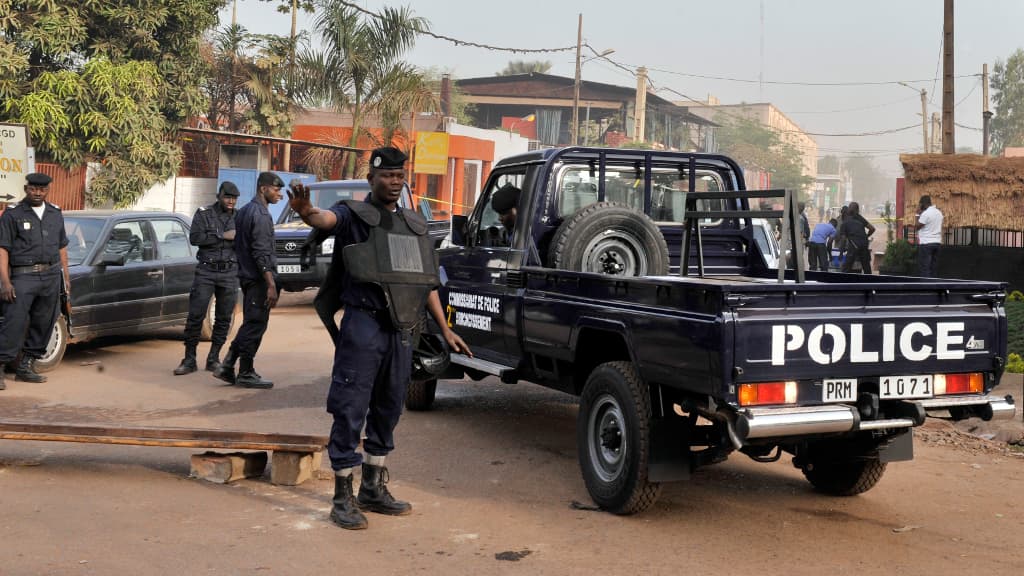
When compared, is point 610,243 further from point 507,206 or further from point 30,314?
point 30,314

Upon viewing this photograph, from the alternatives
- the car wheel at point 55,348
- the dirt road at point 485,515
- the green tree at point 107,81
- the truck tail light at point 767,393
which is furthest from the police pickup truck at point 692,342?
the green tree at point 107,81

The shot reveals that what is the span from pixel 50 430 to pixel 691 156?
179 inches

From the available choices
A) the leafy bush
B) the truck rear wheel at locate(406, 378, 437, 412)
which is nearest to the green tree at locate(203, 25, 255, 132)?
the leafy bush

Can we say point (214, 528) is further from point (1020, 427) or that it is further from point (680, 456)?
point (1020, 427)

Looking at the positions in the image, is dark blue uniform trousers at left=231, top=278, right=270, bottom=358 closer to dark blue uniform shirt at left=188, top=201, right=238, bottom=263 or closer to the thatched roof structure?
dark blue uniform shirt at left=188, top=201, right=238, bottom=263

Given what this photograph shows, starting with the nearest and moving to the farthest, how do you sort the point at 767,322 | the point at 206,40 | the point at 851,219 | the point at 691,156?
the point at 767,322 → the point at 691,156 → the point at 851,219 → the point at 206,40

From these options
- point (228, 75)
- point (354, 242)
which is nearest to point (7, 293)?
point (354, 242)

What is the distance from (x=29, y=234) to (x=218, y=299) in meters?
1.77

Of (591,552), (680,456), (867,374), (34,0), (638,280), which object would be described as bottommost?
(591,552)

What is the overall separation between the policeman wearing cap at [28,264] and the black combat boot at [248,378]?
1.73m

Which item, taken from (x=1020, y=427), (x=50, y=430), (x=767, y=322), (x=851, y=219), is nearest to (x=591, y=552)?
(x=767, y=322)

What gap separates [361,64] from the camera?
86.1ft

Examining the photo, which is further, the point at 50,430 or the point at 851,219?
the point at 851,219

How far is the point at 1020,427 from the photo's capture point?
827cm
